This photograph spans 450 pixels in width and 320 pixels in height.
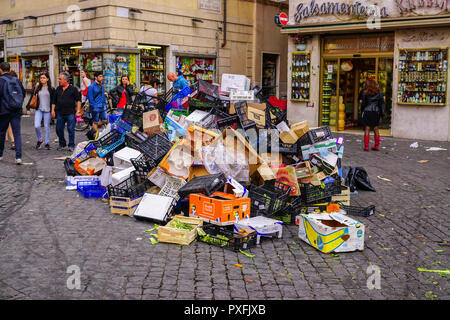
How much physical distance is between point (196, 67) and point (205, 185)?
14.7m

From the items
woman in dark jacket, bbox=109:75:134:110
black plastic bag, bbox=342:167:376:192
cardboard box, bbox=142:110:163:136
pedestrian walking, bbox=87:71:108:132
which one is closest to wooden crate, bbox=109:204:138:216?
cardboard box, bbox=142:110:163:136

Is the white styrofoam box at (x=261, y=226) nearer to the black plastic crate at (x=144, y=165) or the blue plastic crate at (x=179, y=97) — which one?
the black plastic crate at (x=144, y=165)

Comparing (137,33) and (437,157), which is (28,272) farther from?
(137,33)

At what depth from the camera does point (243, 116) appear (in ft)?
25.9

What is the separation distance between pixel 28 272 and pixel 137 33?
1452 centimetres

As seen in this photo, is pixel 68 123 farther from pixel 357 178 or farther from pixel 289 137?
pixel 357 178

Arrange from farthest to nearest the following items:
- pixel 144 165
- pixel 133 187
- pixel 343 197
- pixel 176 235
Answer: pixel 144 165, pixel 343 197, pixel 133 187, pixel 176 235

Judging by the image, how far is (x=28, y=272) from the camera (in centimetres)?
452

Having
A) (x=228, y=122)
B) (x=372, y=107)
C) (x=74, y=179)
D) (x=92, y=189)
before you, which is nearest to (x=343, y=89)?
(x=372, y=107)

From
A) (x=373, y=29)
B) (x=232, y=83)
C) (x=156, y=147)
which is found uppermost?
(x=373, y=29)

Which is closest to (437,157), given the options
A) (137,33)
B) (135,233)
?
(135,233)

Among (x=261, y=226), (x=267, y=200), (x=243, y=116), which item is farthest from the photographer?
(x=243, y=116)

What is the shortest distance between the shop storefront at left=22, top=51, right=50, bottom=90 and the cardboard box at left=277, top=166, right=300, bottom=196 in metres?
16.5

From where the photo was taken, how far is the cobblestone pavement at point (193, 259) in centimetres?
426
